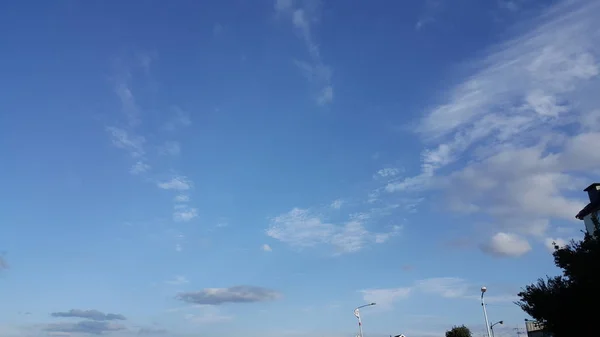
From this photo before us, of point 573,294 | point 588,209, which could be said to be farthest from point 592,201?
point 573,294

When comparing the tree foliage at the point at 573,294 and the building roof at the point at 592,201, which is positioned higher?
the building roof at the point at 592,201

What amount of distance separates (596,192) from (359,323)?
3686 cm

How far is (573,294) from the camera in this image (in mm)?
35000

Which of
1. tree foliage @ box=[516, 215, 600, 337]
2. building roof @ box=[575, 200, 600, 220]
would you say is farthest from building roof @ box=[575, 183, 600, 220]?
tree foliage @ box=[516, 215, 600, 337]

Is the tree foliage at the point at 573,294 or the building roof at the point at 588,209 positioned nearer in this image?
the tree foliage at the point at 573,294

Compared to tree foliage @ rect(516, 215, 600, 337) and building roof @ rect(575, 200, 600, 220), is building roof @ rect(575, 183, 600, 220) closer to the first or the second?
building roof @ rect(575, 200, 600, 220)

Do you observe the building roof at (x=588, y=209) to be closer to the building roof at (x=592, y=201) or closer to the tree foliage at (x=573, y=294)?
the building roof at (x=592, y=201)

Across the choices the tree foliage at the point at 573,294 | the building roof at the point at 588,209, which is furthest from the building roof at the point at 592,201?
the tree foliage at the point at 573,294

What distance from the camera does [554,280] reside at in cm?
3925

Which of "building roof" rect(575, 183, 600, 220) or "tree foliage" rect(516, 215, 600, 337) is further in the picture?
"building roof" rect(575, 183, 600, 220)

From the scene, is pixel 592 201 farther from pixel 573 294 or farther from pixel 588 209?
pixel 573 294

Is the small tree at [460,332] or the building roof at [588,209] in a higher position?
the building roof at [588,209]

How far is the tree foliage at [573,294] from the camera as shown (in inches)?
1320

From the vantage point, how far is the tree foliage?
110ft
